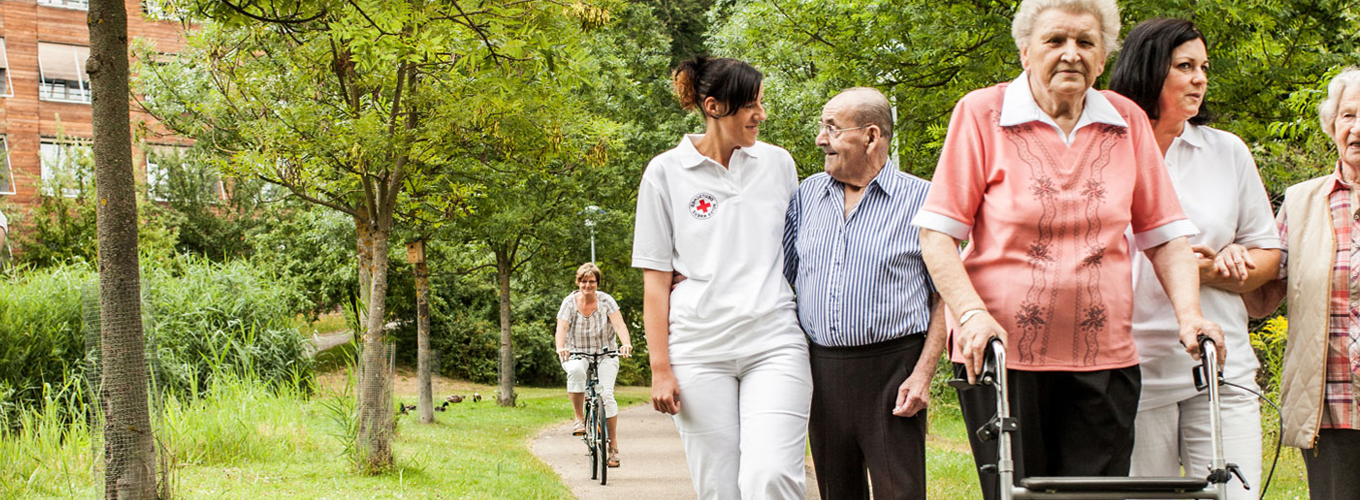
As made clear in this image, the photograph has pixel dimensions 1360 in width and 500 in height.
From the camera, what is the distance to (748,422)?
12.6 feet

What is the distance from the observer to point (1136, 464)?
3.60 meters

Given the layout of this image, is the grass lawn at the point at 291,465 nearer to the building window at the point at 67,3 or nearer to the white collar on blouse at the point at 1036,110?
the white collar on blouse at the point at 1036,110

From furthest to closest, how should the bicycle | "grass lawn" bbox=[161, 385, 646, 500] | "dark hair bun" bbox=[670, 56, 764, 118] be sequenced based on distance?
1. the bicycle
2. "grass lawn" bbox=[161, 385, 646, 500]
3. "dark hair bun" bbox=[670, 56, 764, 118]

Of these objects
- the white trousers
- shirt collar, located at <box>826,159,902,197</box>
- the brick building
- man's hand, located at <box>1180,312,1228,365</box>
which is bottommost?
the white trousers

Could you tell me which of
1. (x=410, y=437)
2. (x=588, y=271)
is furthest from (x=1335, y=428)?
(x=410, y=437)

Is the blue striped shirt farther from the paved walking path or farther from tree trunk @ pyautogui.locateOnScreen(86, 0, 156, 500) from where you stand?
the paved walking path

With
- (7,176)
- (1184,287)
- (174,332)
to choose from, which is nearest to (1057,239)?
(1184,287)

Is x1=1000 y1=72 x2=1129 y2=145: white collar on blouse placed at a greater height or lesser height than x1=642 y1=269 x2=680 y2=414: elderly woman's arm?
greater

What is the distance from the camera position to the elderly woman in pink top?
2.95m

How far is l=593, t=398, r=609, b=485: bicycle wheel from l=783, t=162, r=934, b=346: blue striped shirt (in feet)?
23.4

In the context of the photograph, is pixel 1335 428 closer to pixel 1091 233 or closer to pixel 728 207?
pixel 1091 233

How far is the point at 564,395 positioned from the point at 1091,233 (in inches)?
1063

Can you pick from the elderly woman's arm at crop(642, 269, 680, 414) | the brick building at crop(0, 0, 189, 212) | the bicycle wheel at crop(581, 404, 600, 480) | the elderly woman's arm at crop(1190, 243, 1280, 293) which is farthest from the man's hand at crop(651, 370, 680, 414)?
the brick building at crop(0, 0, 189, 212)

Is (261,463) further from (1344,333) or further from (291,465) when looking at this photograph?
(1344,333)
